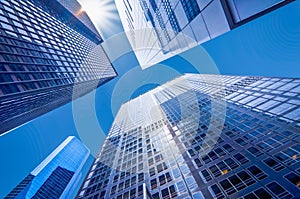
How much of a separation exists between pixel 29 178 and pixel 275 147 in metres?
165

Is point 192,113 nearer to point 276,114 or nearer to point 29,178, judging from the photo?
point 276,114

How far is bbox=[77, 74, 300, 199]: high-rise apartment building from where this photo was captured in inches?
971

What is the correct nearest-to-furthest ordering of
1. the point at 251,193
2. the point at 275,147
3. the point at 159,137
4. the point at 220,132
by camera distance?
the point at 251,193, the point at 275,147, the point at 220,132, the point at 159,137

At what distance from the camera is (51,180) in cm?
15938

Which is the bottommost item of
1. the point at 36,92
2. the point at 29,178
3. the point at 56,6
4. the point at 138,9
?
the point at 29,178

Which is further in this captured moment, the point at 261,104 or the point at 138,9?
the point at 261,104

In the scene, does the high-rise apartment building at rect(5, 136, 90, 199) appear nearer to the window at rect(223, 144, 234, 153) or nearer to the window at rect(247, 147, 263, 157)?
the window at rect(223, 144, 234, 153)

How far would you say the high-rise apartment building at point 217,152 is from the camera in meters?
24.7

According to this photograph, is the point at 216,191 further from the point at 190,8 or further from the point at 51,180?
the point at 51,180

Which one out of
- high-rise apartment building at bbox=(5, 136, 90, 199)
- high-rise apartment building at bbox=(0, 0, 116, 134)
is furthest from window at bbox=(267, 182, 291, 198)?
high-rise apartment building at bbox=(5, 136, 90, 199)

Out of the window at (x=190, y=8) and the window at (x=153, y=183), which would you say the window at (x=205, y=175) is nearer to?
the window at (x=153, y=183)

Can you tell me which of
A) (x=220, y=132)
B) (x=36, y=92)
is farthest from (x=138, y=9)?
(x=220, y=132)

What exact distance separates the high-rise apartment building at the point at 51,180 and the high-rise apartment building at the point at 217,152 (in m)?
113

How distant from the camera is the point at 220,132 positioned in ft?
130
